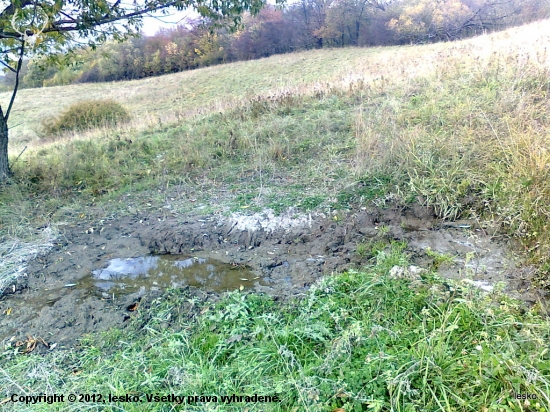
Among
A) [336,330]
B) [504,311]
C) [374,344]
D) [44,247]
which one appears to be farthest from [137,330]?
[504,311]

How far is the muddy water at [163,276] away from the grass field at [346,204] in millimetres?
501

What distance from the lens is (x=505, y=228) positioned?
11.7 ft

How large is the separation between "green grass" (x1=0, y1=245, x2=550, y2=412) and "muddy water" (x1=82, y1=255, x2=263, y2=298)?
0.49m

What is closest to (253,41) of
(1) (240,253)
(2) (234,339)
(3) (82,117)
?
(3) (82,117)

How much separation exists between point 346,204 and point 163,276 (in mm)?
2427

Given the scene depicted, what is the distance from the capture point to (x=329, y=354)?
89.3 inches

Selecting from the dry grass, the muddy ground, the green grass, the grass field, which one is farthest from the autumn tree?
the green grass

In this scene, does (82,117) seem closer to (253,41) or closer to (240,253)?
(240,253)

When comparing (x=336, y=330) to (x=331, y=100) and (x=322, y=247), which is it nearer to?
(x=322, y=247)

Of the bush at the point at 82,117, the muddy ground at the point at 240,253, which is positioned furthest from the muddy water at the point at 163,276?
the bush at the point at 82,117

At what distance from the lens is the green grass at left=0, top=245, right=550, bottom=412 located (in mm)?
1975

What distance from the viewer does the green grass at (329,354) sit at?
197 centimetres

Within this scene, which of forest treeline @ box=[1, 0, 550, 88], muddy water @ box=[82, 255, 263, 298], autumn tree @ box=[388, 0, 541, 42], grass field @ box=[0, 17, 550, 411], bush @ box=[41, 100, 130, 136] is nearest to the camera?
grass field @ box=[0, 17, 550, 411]

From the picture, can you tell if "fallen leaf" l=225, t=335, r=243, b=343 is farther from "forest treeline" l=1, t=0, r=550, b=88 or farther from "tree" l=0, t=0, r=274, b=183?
"forest treeline" l=1, t=0, r=550, b=88
